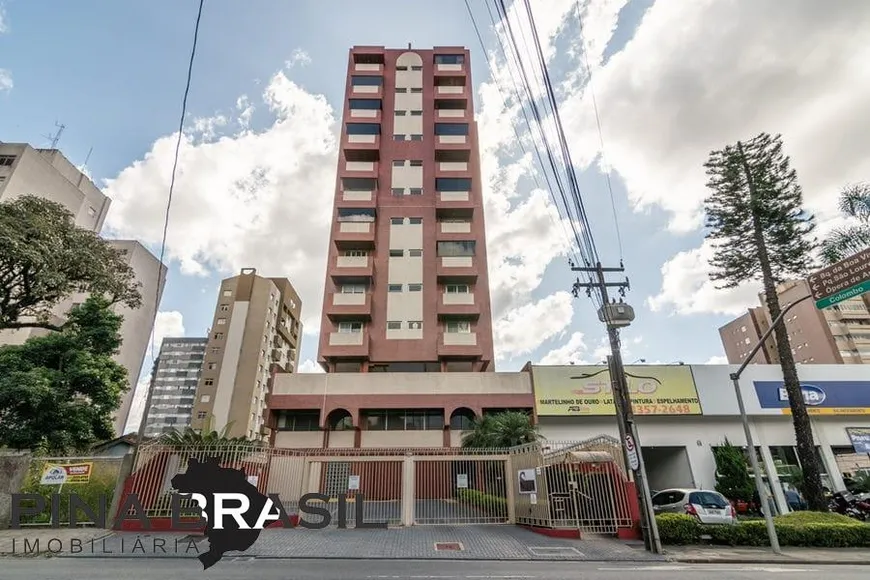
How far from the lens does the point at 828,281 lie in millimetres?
9891

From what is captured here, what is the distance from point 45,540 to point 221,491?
8498 millimetres

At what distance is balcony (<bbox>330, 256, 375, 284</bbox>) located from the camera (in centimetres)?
3105

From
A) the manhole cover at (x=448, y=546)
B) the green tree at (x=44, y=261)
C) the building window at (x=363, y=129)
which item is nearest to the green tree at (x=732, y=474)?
the manhole cover at (x=448, y=546)

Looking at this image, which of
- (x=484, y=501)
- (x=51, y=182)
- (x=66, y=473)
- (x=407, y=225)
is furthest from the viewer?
(x=51, y=182)

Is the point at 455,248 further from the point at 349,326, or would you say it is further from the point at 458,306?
the point at 349,326

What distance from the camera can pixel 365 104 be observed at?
1478 inches

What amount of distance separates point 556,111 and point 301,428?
24555 mm

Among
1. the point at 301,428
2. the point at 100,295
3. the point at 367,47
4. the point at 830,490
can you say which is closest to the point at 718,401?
the point at 830,490

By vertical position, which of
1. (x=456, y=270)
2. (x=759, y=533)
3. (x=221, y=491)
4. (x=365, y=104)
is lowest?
(x=759, y=533)

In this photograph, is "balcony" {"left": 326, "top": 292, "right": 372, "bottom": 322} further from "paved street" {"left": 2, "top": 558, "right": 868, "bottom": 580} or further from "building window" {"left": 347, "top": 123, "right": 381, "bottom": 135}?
"paved street" {"left": 2, "top": 558, "right": 868, "bottom": 580}

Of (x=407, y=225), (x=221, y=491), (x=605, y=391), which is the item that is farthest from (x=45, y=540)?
(x=407, y=225)

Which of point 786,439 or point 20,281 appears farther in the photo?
point 786,439

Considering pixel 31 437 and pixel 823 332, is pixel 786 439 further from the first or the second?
pixel 823 332

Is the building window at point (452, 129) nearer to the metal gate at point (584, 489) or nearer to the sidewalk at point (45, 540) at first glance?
the metal gate at point (584, 489)
